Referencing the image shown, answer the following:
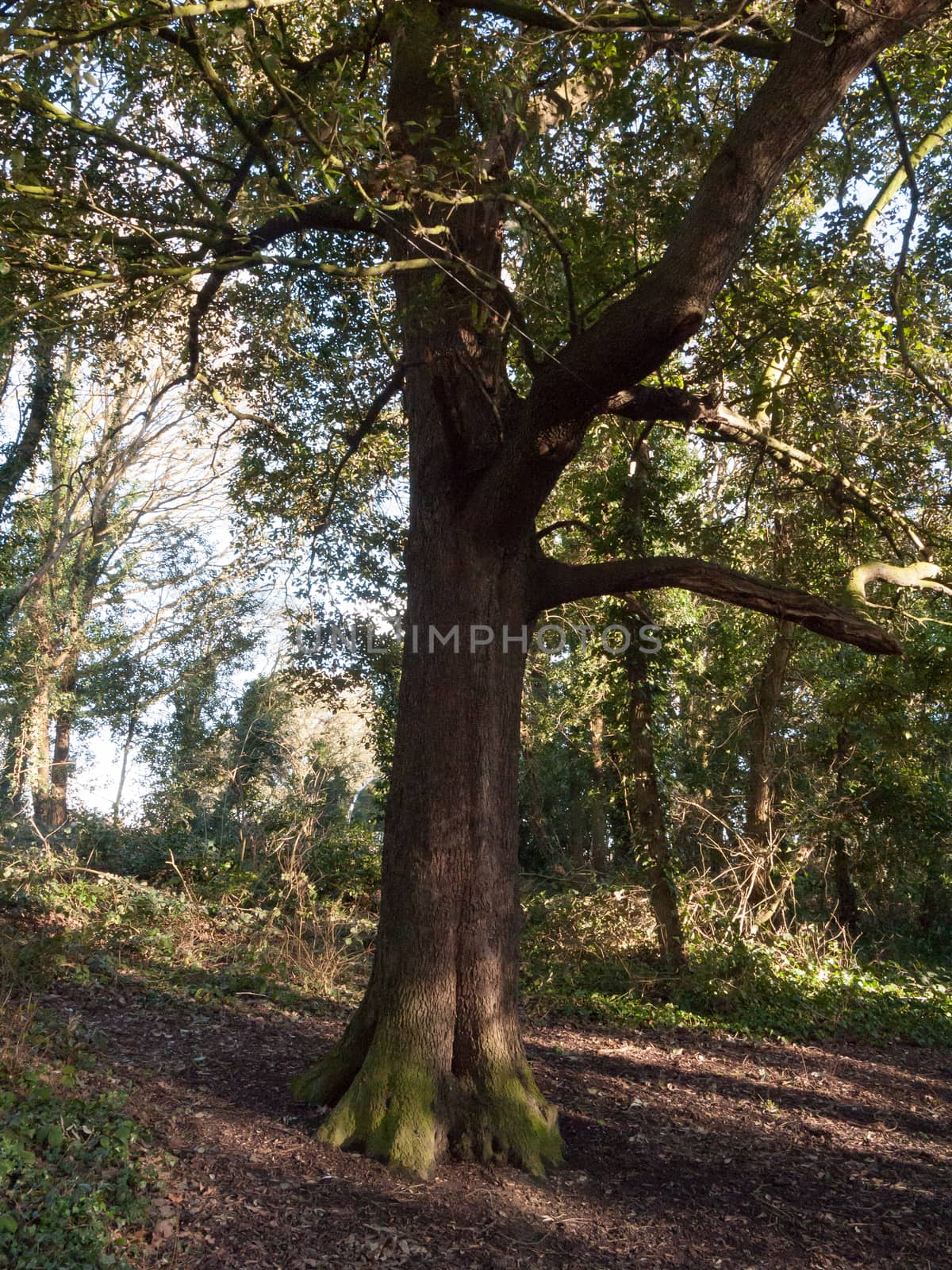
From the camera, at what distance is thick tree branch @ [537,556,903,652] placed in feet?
15.1

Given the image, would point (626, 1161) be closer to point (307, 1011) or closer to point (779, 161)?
point (307, 1011)

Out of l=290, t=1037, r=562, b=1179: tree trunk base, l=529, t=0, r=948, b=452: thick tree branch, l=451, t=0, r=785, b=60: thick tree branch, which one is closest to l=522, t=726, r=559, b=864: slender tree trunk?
l=290, t=1037, r=562, b=1179: tree trunk base

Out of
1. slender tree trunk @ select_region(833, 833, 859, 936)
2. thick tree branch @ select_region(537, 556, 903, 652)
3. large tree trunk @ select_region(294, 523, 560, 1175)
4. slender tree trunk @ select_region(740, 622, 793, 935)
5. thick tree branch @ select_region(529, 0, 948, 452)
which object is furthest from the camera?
slender tree trunk @ select_region(833, 833, 859, 936)

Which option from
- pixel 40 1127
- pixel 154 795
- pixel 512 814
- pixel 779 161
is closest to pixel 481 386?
pixel 779 161

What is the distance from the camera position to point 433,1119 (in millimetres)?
4359

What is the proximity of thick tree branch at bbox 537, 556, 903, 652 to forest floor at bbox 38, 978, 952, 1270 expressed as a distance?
2.65 m

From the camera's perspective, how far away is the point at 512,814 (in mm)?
4941

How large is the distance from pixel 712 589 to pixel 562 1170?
2.94 meters

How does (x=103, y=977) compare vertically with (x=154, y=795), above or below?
below

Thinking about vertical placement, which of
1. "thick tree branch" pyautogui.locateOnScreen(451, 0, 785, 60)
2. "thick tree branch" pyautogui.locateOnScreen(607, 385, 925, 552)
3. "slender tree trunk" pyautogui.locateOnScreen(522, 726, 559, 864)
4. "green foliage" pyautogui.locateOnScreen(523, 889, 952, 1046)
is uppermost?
"thick tree branch" pyautogui.locateOnScreen(451, 0, 785, 60)

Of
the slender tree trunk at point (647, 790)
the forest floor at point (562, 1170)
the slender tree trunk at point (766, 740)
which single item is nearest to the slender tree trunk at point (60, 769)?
the forest floor at point (562, 1170)

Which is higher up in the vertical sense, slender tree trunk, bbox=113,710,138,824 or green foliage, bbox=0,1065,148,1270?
slender tree trunk, bbox=113,710,138,824

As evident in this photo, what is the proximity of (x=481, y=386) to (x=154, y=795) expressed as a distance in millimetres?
13496

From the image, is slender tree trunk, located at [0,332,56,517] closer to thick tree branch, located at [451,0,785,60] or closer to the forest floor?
the forest floor
